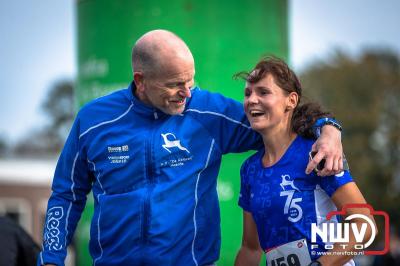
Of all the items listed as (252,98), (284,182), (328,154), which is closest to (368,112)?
(252,98)

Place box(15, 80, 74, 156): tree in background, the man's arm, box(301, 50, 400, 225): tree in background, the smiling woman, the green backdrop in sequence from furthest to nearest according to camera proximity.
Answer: box(15, 80, 74, 156): tree in background
box(301, 50, 400, 225): tree in background
the green backdrop
the smiling woman
the man's arm

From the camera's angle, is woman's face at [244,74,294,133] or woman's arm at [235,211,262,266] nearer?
woman's face at [244,74,294,133]

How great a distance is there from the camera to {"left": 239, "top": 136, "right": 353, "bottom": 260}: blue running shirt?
3873 millimetres

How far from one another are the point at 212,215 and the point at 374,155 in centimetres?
2893

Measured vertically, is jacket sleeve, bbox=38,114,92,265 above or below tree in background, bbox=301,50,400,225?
above

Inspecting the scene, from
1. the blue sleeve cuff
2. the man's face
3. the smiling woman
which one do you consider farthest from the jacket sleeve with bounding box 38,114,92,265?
the blue sleeve cuff

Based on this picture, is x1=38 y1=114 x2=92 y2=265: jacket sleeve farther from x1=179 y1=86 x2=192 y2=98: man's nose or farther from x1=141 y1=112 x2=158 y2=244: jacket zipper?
x1=179 y1=86 x2=192 y2=98: man's nose

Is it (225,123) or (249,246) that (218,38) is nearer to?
(225,123)

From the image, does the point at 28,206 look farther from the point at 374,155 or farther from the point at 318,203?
the point at 318,203

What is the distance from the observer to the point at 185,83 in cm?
410

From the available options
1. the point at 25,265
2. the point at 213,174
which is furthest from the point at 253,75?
the point at 25,265

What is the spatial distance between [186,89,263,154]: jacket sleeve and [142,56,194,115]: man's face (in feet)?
0.50

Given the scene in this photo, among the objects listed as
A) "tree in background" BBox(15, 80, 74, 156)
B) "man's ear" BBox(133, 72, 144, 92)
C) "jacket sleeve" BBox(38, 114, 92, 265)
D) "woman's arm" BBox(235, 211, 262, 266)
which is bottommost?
"tree in background" BBox(15, 80, 74, 156)

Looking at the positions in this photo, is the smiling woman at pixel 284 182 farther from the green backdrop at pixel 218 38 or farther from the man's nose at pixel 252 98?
the green backdrop at pixel 218 38
